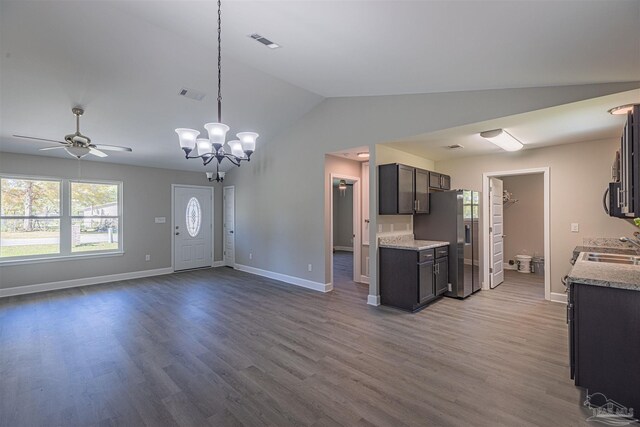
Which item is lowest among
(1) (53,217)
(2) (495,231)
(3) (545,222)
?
(2) (495,231)

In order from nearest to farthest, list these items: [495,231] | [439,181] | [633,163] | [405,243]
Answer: [633,163] < [405,243] < [439,181] < [495,231]

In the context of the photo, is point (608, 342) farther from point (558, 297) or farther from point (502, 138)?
point (558, 297)

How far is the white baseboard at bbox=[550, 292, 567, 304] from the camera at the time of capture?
448 cm

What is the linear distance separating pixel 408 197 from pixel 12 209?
7007 mm

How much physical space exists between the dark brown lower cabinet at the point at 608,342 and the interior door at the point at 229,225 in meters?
6.81

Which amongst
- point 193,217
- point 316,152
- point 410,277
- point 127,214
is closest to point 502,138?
point 410,277

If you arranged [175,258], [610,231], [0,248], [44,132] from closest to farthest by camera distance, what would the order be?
[610,231], [44,132], [0,248], [175,258]

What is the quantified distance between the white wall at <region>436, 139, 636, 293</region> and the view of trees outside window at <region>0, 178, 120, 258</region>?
8.15 m

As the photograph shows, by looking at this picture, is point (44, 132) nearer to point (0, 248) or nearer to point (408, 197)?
point (0, 248)

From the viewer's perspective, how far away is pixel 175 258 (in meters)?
7.15

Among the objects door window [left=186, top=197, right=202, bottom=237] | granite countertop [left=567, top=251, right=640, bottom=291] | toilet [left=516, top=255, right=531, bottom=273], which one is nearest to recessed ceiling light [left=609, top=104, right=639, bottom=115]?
granite countertop [left=567, top=251, right=640, bottom=291]

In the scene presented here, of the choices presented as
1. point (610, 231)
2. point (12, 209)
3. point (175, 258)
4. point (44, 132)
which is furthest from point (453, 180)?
point (12, 209)

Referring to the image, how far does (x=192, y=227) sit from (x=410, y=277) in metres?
5.77

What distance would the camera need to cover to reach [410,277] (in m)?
4.14
